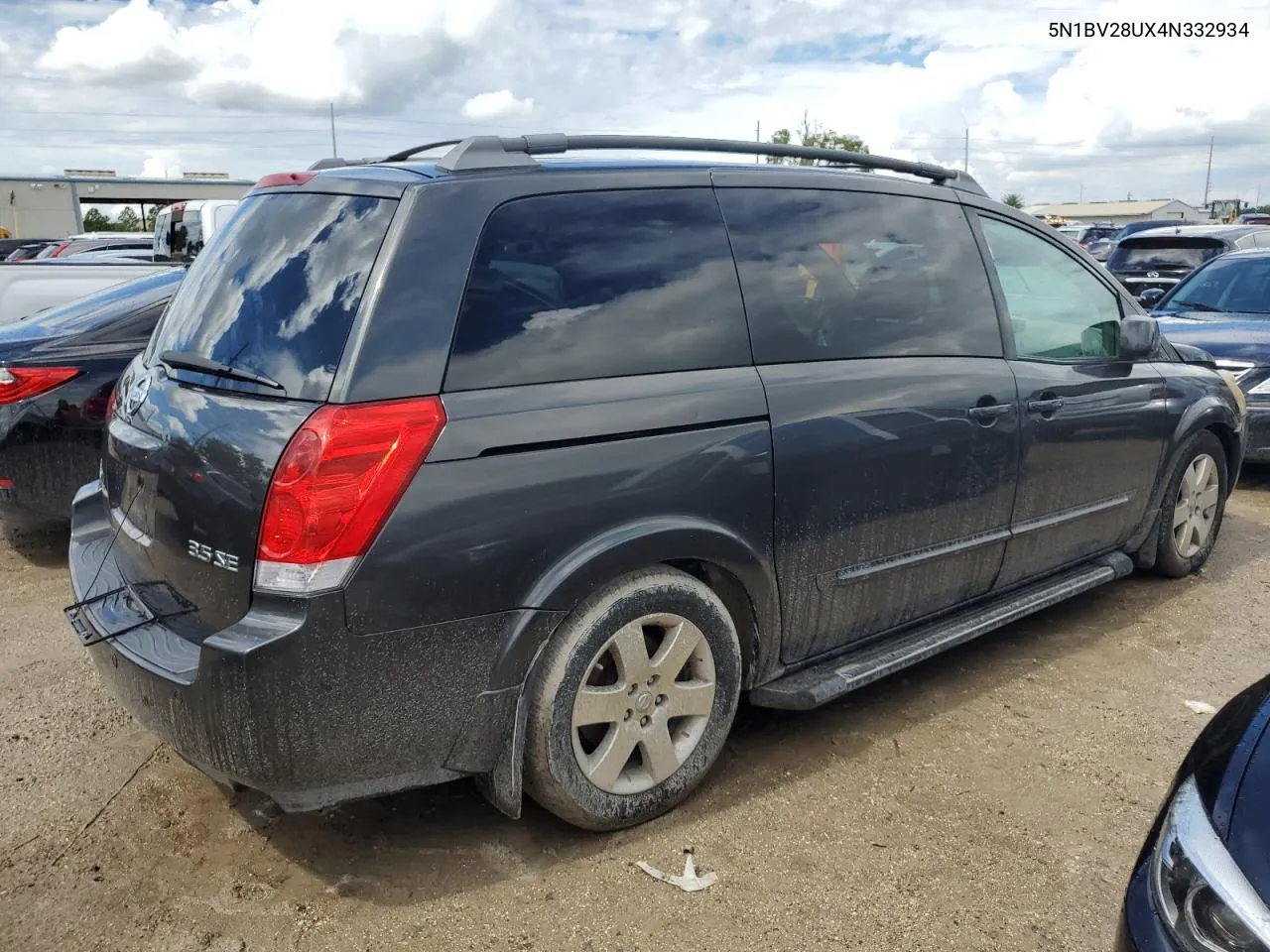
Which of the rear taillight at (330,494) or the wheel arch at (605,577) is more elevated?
the rear taillight at (330,494)

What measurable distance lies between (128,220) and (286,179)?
84848mm

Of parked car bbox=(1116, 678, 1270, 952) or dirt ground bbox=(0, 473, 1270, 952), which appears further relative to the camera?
dirt ground bbox=(0, 473, 1270, 952)

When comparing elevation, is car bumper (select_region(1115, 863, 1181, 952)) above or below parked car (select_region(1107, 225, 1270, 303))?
below

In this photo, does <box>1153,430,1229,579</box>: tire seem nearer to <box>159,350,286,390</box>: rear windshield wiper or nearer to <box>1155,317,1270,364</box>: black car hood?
<box>1155,317,1270,364</box>: black car hood

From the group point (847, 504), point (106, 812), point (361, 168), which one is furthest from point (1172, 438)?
point (106, 812)

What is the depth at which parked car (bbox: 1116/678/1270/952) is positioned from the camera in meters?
1.71

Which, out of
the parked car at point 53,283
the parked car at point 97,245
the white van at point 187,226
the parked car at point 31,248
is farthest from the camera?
the parked car at point 31,248

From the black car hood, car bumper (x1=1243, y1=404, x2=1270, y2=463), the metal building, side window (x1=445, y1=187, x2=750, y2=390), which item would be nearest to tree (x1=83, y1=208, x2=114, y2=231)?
the metal building

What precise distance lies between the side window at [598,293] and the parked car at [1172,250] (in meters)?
9.70

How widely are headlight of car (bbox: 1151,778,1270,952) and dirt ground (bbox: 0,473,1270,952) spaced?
2.33ft

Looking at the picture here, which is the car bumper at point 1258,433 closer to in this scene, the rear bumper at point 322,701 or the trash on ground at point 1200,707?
the trash on ground at point 1200,707

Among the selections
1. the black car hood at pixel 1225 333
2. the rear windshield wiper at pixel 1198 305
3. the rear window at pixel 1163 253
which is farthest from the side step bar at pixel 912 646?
the rear window at pixel 1163 253

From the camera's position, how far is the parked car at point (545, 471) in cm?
242

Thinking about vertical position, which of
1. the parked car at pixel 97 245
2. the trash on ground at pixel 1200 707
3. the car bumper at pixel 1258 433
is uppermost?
the parked car at pixel 97 245
